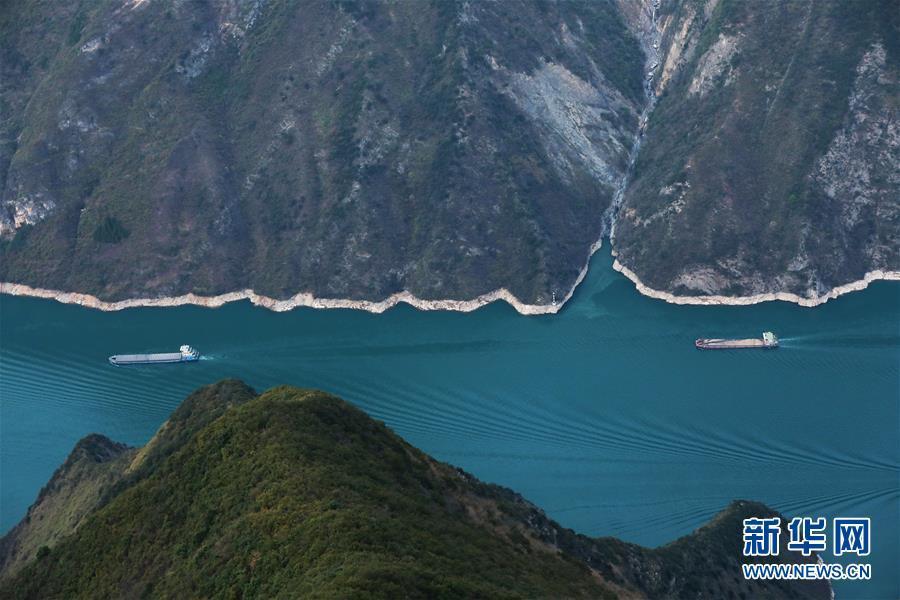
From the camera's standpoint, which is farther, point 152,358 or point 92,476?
point 152,358

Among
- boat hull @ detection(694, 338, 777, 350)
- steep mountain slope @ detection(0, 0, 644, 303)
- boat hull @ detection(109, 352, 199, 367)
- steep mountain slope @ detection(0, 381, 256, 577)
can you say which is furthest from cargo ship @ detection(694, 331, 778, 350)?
boat hull @ detection(109, 352, 199, 367)

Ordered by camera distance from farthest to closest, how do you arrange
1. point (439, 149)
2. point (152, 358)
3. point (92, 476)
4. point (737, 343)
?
point (439, 149) < point (152, 358) < point (737, 343) < point (92, 476)

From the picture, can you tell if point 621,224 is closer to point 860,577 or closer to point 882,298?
point 882,298

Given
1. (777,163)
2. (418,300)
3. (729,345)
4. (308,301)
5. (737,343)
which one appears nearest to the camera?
(729,345)

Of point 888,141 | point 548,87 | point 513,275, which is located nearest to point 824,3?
point 888,141

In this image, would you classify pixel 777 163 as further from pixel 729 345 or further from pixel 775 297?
pixel 729 345

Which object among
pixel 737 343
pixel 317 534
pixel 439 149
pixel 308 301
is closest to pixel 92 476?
pixel 317 534

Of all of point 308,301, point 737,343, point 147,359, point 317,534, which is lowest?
point 317,534

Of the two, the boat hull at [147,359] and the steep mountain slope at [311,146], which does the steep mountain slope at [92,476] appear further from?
the steep mountain slope at [311,146]
